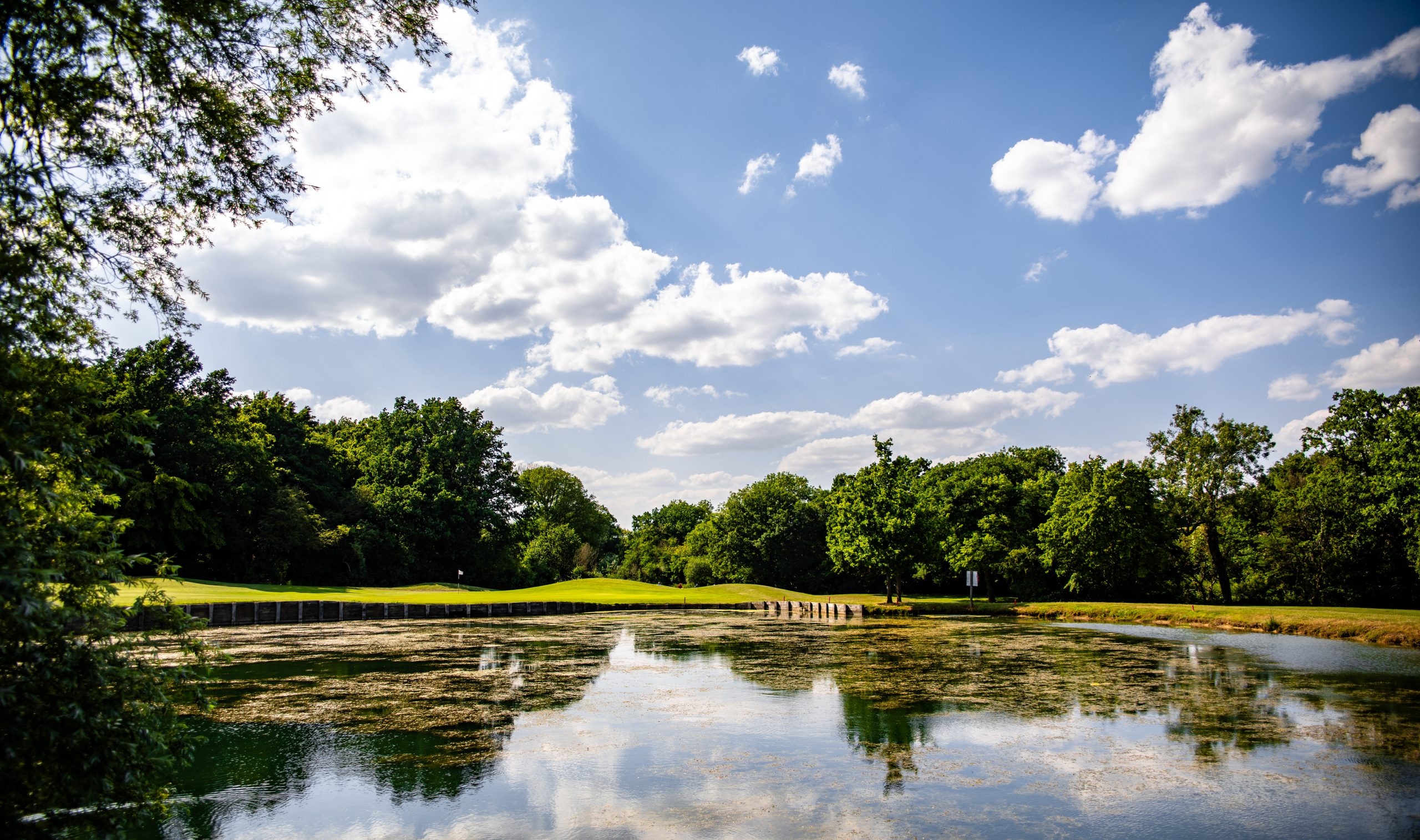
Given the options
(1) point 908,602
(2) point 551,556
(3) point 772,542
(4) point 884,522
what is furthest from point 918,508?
(2) point 551,556

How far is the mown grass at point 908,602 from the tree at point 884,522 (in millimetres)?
2725

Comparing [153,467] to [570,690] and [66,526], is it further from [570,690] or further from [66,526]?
[66,526]

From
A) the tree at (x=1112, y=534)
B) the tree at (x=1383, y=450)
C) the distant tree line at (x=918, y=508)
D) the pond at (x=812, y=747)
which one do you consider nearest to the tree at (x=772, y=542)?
the distant tree line at (x=918, y=508)

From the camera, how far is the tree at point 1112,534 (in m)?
42.6

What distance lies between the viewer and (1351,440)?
3625 cm

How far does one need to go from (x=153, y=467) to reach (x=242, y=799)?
4050 cm

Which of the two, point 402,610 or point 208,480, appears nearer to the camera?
point 402,610

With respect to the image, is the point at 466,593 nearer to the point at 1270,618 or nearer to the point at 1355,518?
the point at 1270,618

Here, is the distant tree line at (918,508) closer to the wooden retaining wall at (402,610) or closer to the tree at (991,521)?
the tree at (991,521)

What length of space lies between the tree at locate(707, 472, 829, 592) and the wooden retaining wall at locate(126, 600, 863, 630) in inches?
717

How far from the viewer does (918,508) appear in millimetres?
44719

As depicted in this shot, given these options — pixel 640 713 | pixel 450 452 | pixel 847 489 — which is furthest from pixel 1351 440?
pixel 450 452

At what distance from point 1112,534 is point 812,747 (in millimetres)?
38948

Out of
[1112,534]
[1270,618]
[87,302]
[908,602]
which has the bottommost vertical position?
[908,602]
